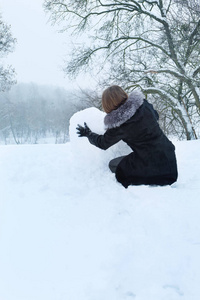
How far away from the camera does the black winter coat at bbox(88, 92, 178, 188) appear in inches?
90.7

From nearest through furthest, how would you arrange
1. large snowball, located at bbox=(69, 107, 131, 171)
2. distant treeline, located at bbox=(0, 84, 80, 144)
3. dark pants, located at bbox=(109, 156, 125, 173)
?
1. dark pants, located at bbox=(109, 156, 125, 173)
2. large snowball, located at bbox=(69, 107, 131, 171)
3. distant treeline, located at bbox=(0, 84, 80, 144)

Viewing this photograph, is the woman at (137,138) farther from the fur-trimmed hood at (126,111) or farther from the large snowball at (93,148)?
the large snowball at (93,148)

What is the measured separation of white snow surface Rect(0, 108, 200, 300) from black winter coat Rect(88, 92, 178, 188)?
0.13 m

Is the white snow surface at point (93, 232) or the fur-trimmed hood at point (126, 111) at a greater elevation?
the fur-trimmed hood at point (126, 111)

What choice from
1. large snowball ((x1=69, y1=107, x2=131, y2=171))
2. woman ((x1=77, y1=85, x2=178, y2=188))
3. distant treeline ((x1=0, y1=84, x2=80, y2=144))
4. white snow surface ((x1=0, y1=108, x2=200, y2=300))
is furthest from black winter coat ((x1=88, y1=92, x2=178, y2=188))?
distant treeline ((x1=0, y1=84, x2=80, y2=144))

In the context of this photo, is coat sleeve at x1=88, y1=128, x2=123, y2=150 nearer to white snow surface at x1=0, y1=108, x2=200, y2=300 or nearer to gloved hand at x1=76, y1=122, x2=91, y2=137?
gloved hand at x1=76, y1=122, x2=91, y2=137

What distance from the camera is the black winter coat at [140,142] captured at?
2305 mm

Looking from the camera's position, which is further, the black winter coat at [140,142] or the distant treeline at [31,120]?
the distant treeline at [31,120]

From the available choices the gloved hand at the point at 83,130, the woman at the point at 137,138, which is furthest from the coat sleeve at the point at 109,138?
the gloved hand at the point at 83,130

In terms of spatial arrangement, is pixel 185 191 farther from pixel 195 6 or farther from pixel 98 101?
pixel 98 101

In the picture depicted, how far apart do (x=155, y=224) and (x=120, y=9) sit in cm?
1128

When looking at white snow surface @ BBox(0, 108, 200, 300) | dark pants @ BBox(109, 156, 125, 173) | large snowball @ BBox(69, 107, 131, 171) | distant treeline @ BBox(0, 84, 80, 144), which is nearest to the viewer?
white snow surface @ BBox(0, 108, 200, 300)

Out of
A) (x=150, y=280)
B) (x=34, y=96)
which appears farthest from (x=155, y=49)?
(x=34, y=96)

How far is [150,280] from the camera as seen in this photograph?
4.57 ft
